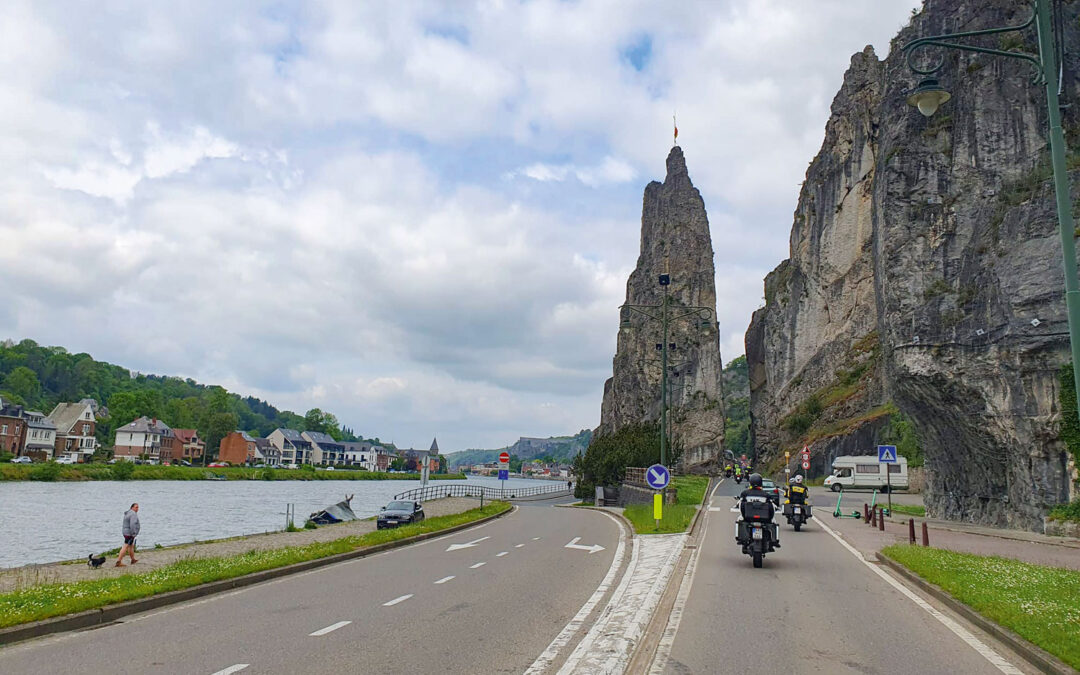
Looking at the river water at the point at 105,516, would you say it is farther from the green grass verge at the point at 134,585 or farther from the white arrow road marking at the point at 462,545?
the green grass verge at the point at 134,585

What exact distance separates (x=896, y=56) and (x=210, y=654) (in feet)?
118

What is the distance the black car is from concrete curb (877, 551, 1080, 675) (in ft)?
63.6

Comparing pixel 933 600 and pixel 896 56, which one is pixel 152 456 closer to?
pixel 896 56

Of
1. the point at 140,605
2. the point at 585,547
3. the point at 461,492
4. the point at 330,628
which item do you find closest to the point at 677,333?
the point at 461,492

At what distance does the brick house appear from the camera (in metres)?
97.7

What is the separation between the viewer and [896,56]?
32.6m

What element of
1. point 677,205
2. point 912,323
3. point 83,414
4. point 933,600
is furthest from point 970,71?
point 83,414

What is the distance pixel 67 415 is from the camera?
100 m

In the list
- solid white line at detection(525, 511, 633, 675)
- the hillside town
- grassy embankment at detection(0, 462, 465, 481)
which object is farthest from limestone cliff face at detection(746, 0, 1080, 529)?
grassy embankment at detection(0, 462, 465, 481)

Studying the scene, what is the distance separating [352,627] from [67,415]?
369 feet

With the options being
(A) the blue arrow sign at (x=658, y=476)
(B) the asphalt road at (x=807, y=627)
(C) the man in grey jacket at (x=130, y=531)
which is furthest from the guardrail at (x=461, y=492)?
(B) the asphalt road at (x=807, y=627)

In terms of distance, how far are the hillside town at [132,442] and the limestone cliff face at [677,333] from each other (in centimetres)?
3640

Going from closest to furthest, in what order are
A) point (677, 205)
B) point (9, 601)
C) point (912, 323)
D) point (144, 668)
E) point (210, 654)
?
point (144, 668), point (210, 654), point (9, 601), point (912, 323), point (677, 205)

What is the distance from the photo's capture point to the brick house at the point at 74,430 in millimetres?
97688
